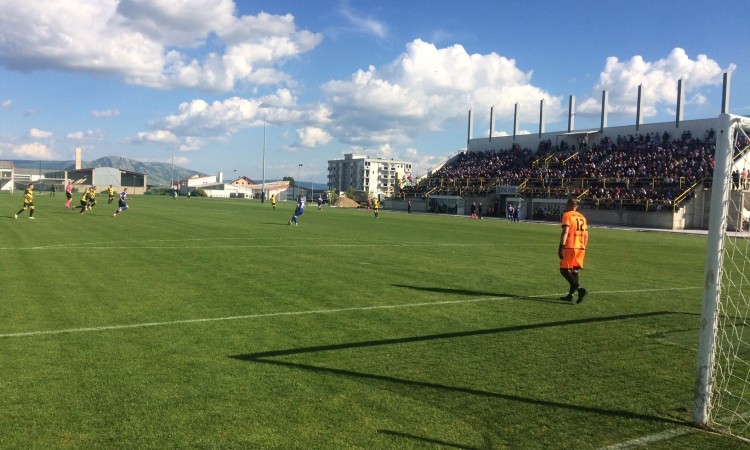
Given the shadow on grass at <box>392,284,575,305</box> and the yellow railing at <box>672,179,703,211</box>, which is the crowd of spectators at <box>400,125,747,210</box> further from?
the shadow on grass at <box>392,284,575,305</box>

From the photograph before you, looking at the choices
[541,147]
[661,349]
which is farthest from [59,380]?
[541,147]

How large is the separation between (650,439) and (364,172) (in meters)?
163

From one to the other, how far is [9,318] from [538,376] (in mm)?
7106

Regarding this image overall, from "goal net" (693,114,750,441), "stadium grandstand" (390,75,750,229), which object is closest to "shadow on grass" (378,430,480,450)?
"goal net" (693,114,750,441)

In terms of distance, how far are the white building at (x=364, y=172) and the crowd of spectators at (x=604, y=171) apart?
90.9m

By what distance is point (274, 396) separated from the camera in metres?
5.00

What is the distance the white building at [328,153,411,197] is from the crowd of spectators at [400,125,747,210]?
9095 centimetres

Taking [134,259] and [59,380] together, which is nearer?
[59,380]

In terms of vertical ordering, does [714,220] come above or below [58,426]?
above

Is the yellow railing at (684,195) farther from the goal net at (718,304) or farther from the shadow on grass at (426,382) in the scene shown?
the goal net at (718,304)

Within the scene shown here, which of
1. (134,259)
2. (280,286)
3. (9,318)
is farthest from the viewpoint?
(134,259)

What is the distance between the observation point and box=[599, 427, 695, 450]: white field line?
4160 millimetres

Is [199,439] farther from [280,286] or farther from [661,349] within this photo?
[280,286]

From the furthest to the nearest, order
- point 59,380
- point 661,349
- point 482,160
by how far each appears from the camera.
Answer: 1. point 482,160
2. point 661,349
3. point 59,380
